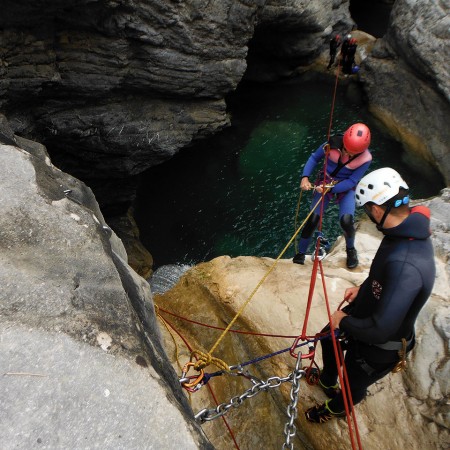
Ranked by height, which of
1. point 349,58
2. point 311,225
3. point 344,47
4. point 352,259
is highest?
point 344,47

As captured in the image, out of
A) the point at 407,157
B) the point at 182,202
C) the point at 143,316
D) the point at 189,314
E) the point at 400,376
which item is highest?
the point at 407,157

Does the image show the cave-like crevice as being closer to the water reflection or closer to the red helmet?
the water reflection

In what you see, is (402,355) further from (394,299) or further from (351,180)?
(351,180)

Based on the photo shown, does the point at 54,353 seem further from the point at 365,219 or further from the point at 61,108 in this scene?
the point at 61,108

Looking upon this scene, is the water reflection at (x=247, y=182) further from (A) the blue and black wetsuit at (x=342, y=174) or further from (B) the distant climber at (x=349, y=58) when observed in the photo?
(A) the blue and black wetsuit at (x=342, y=174)

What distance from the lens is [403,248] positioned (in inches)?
104

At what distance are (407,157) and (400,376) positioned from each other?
11508 mm

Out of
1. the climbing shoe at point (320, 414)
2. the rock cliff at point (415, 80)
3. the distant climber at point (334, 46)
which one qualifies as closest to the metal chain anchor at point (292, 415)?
the climbing shoe at point (320, 414)

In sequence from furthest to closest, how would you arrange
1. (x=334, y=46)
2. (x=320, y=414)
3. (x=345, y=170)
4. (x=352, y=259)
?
1. (x=334, y=46)
2. (x=352, y=259)
3. (x=345, y=170)
4. (x=320, y=414)

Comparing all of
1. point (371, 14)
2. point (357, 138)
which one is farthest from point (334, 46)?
point (357, 138)

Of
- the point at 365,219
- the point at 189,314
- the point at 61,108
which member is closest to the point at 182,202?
the point at 61,108

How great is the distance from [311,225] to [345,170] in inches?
41.3

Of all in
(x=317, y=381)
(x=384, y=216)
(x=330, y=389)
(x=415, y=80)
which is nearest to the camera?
(x=384, y=216)

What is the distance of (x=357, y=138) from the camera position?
5.00m
